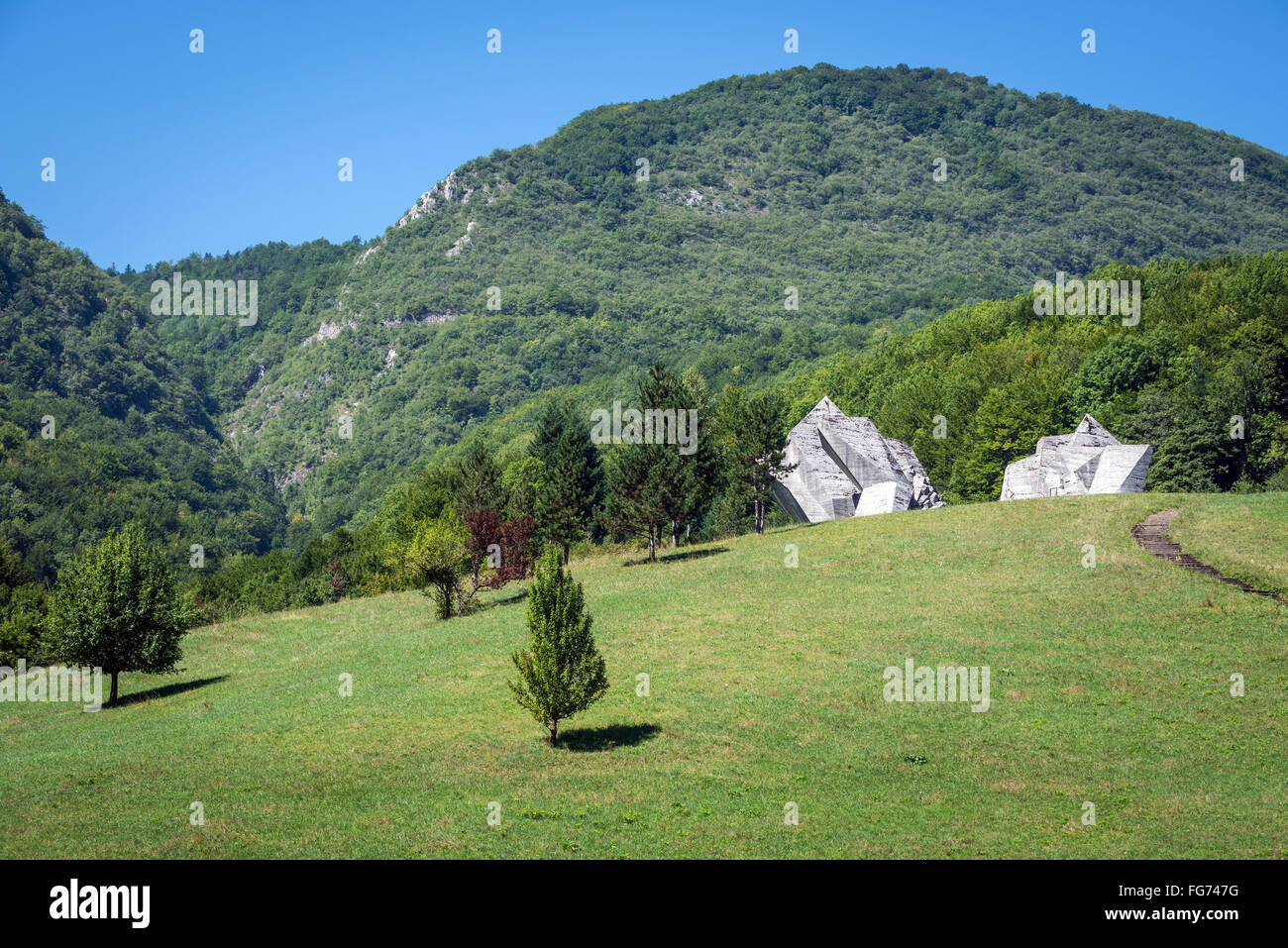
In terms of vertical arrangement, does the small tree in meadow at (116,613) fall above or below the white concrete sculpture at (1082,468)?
below

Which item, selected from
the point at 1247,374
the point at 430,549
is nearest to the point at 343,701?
the point at 430,549

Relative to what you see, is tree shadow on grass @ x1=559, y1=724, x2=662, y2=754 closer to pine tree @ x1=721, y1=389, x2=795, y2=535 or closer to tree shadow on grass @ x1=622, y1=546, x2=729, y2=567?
tree shadow on grass @ x1=622, y1=546, x2=729, y2=567

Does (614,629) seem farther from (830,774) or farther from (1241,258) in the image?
(1241,258)

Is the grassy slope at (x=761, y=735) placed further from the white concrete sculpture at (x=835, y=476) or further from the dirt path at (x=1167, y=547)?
the white concrete sculpture at (x=835, y=476)

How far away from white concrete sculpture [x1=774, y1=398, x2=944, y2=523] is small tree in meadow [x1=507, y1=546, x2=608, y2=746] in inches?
1551

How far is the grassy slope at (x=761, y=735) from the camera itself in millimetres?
22031

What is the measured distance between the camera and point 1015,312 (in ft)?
425

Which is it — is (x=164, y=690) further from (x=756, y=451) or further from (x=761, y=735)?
(x=756, y=451)

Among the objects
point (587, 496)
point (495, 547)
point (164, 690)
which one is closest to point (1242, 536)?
point (587, 496)

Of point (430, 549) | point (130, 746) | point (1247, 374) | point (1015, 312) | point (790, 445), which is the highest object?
point (1015, 312)

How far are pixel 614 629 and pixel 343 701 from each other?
1148 centimetres

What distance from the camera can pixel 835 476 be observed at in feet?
220

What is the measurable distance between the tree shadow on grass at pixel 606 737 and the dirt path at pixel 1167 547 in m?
25.5

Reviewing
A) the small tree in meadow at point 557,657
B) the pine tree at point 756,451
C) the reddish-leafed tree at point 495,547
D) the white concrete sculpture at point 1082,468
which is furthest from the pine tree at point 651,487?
the small tree in meadow at point 557,657
